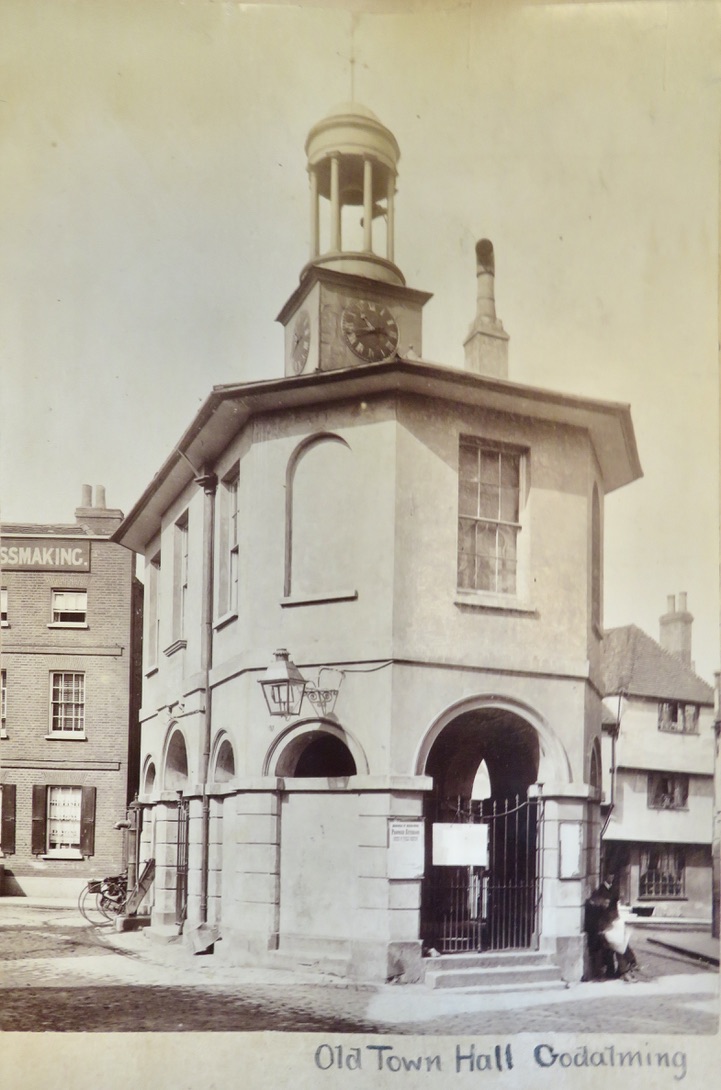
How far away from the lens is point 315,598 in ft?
20.5

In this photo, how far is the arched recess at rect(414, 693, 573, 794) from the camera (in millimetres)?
6324

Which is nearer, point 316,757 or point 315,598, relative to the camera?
point 315,598

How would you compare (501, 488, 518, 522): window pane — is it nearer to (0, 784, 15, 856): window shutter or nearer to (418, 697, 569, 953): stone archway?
(418, 697, 569, 953): stone archway

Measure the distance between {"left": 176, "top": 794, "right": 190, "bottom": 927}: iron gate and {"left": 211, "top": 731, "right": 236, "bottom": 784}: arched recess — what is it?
0.31 meters

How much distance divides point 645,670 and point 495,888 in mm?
1792

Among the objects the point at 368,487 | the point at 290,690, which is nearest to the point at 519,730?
the point at 290,690

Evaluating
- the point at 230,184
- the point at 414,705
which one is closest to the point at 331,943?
the point at 414,705

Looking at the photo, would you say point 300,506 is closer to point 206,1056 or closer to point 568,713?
point 568,713

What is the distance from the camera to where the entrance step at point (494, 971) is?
6.01 metres

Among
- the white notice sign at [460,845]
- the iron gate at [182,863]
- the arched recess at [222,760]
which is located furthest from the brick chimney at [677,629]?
the iron gate at [182,863]

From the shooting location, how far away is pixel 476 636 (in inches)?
250

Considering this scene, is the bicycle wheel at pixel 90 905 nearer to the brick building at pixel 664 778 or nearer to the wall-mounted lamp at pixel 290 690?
the wall-mounted lamp at pixel 290 690

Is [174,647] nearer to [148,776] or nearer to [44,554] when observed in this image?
[148,776]

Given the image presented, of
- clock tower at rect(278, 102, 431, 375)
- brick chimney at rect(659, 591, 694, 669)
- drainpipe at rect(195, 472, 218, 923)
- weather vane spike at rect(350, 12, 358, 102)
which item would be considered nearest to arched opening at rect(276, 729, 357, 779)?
drainpipe at rect(195, 472, 218, 923)
